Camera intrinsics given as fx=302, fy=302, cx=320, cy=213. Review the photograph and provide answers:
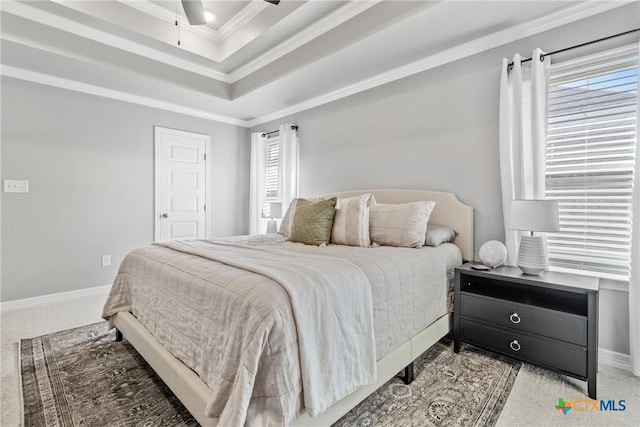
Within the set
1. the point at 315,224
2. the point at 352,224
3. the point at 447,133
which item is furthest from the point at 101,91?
the point at 447,133

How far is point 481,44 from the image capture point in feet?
8.48

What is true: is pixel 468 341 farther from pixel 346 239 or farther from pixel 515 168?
pixel 515 168

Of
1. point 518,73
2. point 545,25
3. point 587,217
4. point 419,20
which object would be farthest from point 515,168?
point 419,20

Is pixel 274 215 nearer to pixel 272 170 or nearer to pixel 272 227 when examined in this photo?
pixel 272 227

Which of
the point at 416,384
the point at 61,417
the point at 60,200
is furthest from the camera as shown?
the point at 60,200

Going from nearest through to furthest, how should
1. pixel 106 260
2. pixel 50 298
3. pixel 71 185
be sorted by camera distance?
1. pixel 50 298
2. pixel 71 185
3. pixel 106 260

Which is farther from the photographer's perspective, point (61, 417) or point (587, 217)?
point (587, 217)

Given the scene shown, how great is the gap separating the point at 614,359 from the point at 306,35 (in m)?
3.57

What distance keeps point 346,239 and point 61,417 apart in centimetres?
202

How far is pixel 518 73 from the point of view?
233 cm

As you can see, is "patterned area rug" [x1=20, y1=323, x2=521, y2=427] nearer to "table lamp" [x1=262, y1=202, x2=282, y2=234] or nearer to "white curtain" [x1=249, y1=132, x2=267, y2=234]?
"table lamp" [x1=262, y1=202, x2=282, y2=234]

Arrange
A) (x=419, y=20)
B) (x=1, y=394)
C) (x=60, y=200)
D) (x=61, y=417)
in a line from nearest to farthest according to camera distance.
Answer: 1. (x=61, y=417)
2. (x=1, y=394)
3. (x=419, y=20)
4. (x=60, y=200)

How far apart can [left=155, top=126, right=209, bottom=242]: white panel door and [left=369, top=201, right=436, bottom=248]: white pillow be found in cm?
307

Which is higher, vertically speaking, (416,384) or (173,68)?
(173,68)
